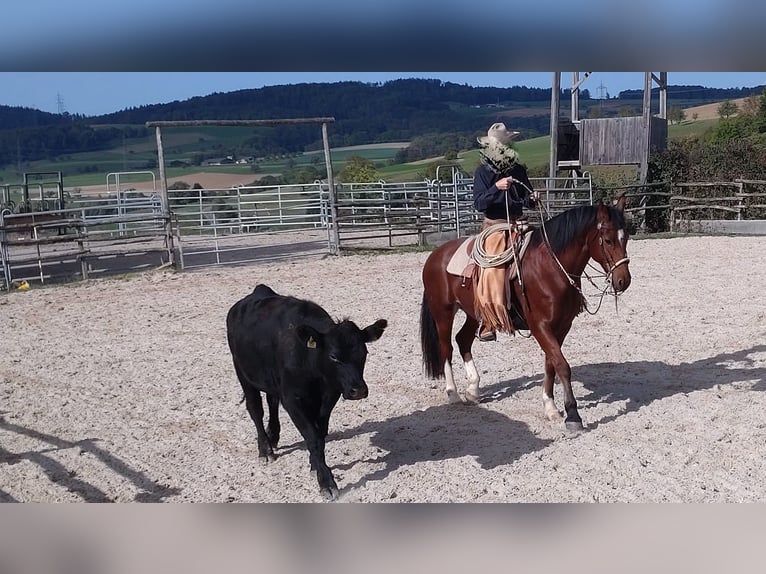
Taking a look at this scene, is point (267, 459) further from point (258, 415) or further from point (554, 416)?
point (554, 416)

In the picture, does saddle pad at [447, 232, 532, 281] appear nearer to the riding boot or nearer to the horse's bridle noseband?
the riding boot

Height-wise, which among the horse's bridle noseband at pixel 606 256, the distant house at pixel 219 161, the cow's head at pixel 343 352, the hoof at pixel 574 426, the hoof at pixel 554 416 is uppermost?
the distant house at pixel 219 161

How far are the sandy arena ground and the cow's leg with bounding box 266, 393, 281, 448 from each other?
129 millimetres

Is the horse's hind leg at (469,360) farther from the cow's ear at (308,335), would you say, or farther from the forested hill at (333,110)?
the cow's ear at (308,335)

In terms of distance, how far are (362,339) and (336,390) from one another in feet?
0.96

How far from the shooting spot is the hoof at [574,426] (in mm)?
4805

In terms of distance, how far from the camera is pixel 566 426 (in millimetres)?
4840

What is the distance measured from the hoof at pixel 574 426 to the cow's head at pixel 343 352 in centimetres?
163

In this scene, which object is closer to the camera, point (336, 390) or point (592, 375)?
point (336, 390)

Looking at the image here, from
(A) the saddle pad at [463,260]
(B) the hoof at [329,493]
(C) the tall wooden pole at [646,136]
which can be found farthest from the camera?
(C) the tall wooden pole at [646,136]

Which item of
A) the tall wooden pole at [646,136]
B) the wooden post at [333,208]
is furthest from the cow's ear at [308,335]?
the tall wooden pole at [646,136]

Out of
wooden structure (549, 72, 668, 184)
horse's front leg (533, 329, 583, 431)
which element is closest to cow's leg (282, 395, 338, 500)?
horse's front leg (533, 329, 583, 431)

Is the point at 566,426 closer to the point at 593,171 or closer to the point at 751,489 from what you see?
the point at 751,489
